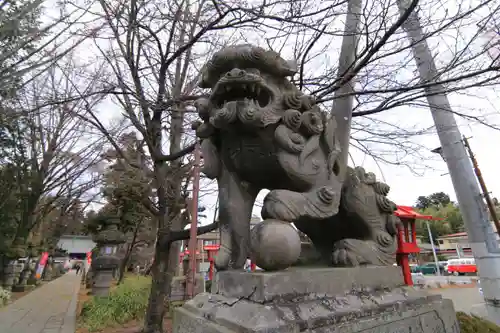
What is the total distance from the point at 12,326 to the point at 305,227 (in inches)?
294

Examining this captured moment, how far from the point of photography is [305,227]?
241cm

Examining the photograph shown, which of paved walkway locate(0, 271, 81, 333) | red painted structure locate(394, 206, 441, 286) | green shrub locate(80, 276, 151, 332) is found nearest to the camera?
red painted structure locate(394, 206, 441, 286)

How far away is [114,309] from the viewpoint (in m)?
7.20

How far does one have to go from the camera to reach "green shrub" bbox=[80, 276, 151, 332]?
671 cm

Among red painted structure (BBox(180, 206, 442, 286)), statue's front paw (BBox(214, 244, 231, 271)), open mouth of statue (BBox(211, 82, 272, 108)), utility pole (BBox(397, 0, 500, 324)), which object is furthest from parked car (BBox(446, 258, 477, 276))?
open mouth of statue (BBox(211, 82, 272, 108))

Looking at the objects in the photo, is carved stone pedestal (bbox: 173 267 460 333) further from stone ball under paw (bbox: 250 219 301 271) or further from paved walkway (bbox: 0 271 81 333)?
paved walkway (bbox: 0 271 81 333)

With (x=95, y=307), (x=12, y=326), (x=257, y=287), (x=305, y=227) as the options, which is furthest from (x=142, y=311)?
(x=257, y=287)

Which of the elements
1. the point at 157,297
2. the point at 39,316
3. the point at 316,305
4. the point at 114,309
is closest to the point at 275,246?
the point at 316,305

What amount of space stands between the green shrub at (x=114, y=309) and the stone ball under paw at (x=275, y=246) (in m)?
6.42

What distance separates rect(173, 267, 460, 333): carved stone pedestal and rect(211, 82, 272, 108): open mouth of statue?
1.04 metres

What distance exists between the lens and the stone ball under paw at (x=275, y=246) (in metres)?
1.57

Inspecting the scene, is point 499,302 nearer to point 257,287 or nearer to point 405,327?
point 405,327

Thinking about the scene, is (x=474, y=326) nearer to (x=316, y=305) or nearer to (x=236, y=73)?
(x=316, y=305)

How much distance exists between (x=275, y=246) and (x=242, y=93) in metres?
0.95
